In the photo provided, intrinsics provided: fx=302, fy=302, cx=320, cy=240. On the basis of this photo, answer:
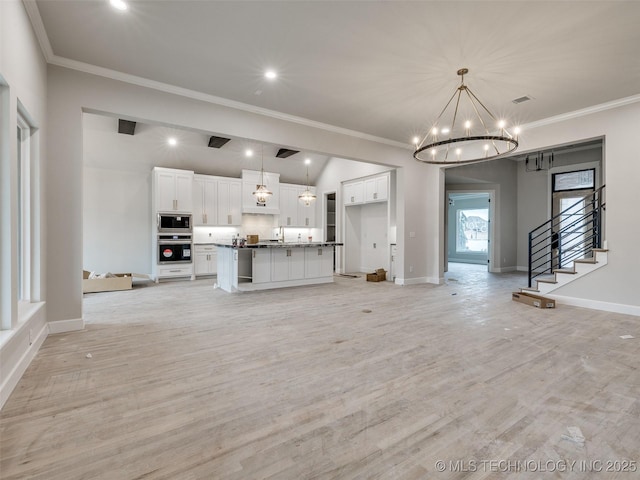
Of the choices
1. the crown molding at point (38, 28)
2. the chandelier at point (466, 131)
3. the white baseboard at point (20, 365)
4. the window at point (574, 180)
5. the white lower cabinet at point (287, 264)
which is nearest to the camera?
the white baseboard at point (20, 365)

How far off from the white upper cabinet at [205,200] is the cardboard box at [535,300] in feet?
23.4

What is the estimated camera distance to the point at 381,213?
842cm

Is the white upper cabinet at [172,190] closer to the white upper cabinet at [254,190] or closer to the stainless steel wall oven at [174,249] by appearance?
the stainless steel wall oven at [174,249]

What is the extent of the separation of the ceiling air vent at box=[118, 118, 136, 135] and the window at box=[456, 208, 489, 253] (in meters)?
12.3

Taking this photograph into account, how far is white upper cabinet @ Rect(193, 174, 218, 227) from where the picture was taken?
7957 millimetres

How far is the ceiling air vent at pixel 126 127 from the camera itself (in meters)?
6.02

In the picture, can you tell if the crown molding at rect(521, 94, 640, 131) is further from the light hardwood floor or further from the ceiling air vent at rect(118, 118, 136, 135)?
the ceiling air vent at rect(118, 118, 136, 135)

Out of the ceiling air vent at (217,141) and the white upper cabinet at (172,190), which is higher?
the ceiling air vent at (217,141)

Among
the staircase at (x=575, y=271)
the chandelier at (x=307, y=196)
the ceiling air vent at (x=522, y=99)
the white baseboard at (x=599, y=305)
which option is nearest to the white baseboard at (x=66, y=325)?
the chandelier at (x=307, y=196)

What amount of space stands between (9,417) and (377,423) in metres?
2.24

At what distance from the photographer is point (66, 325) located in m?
3.49

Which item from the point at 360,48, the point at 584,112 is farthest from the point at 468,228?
the point at 360,48

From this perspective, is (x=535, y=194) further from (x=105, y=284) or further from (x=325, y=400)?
(x=105, y=284)

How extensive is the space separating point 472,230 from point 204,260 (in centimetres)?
1076
